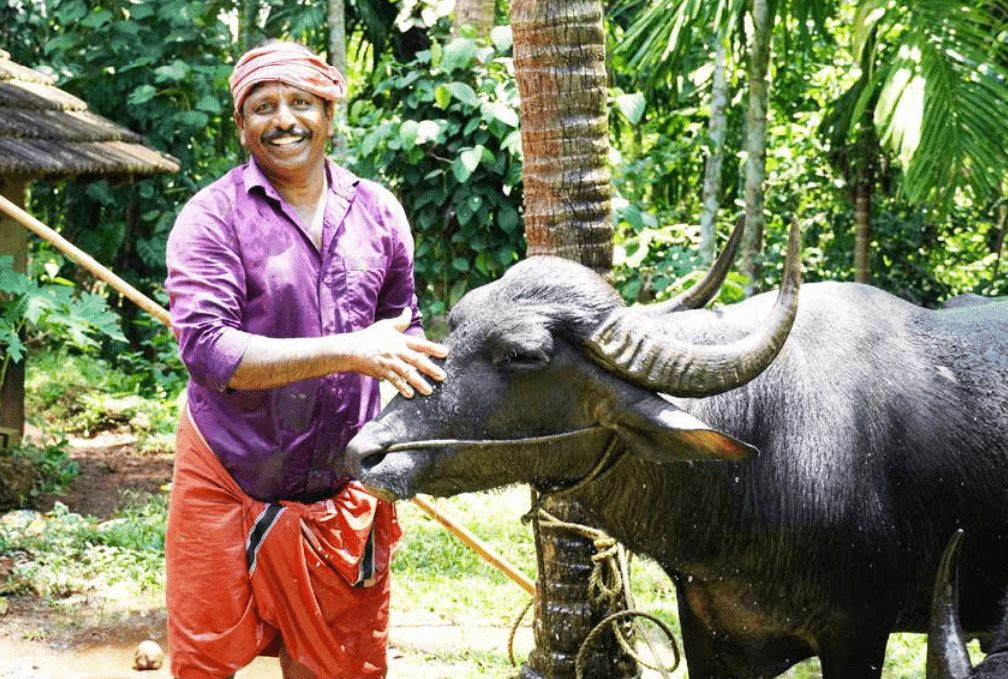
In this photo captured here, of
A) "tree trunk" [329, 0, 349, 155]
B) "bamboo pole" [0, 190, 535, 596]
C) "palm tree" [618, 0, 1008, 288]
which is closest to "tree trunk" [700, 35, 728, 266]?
"palm tree" [618, 0, 1008, 288]

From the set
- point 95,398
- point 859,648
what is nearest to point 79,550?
point 95,398

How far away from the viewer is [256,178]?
319 cm

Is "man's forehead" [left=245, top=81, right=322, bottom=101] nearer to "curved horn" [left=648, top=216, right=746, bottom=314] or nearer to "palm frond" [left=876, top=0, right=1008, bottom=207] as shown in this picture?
"curved horn" [left=648, top=216, right=746, bottom=314]

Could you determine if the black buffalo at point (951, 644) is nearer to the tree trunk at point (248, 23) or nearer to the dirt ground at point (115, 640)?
the dirt ground at point (115, 640)

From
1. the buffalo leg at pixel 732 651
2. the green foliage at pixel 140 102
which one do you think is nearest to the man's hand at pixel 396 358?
the buffalo leg at pixel 732 651

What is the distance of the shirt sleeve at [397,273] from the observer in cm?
340

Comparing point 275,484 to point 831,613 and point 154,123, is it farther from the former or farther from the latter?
point 154,123

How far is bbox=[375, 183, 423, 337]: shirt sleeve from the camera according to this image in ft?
11.2

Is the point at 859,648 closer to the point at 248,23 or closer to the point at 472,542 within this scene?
the point at 472,542

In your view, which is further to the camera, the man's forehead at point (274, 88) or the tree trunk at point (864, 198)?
the tree trunk at point (864, 198)

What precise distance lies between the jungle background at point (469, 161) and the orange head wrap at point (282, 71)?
8.64 feet

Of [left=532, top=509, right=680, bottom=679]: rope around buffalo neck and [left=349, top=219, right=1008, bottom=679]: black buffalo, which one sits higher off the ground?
[left=349, top=219, right=1008, bottom=679]: black buffalo

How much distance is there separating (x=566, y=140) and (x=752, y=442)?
1294 mm

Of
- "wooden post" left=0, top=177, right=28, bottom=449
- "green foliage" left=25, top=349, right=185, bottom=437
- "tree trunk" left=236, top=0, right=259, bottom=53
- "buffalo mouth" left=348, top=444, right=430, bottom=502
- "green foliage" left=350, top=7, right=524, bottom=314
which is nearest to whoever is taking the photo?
"buffalo mouth" left=348, top=444, right=430, bottom=502
